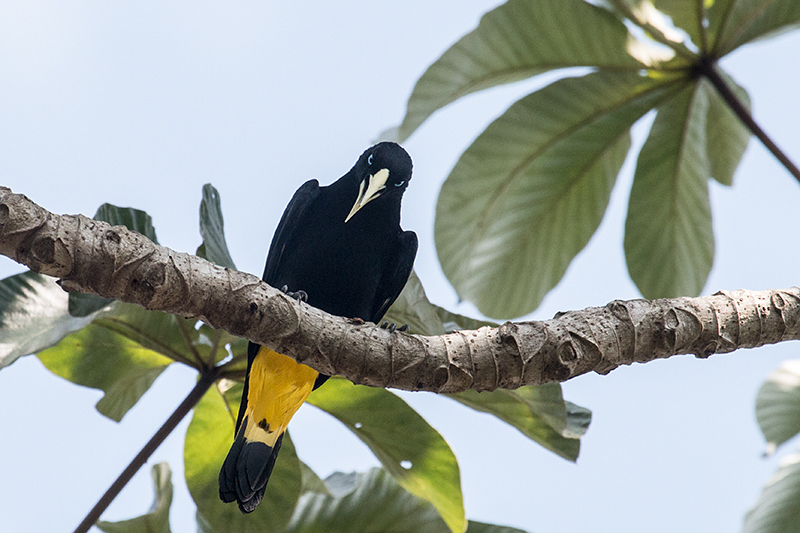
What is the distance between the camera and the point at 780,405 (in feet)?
13.7

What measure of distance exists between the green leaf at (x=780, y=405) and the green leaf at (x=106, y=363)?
3339 millimetres

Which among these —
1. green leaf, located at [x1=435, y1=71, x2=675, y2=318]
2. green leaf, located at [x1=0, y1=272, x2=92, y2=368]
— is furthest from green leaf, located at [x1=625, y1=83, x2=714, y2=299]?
green leaf, located at [x1=0, y1=272, x2=92, y2=368]

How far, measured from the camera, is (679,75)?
11.6 ft

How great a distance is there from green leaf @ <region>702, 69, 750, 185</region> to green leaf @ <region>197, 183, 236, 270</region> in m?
2.65

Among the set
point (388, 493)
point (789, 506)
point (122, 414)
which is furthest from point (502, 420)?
point (789, 506)

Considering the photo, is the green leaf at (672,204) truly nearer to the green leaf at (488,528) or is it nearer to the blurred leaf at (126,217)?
the green leaf at (488,528)

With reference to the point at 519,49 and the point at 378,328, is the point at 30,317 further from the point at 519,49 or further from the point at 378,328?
the point at 519,49

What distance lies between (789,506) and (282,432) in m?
3.22

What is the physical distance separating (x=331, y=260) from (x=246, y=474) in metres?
0.89

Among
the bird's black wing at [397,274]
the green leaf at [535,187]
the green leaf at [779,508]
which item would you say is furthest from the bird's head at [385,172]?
the green leaf at [779,508]

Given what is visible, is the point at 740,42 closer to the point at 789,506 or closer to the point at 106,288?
the point at 789,506

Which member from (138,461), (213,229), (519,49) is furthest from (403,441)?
(519,49)

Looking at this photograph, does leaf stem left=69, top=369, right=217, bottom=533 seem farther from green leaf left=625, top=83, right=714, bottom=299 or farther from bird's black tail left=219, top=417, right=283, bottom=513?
green leaf left=625, top=83, right=714, bottom=299

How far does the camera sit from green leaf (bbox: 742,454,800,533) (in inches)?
164
